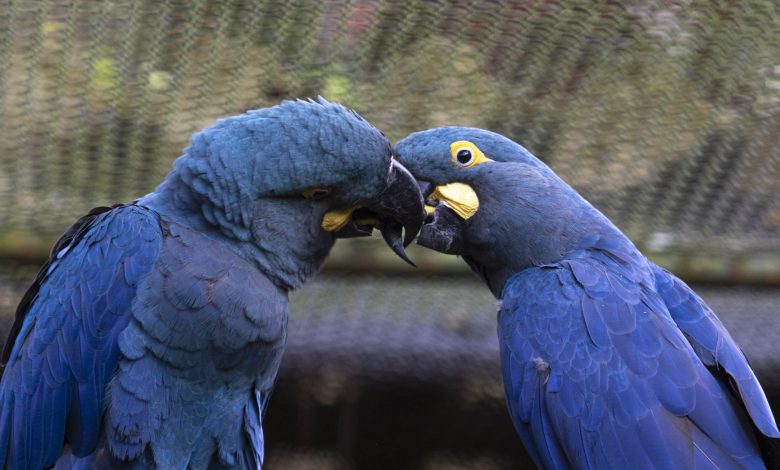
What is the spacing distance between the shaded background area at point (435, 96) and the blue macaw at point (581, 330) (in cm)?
38

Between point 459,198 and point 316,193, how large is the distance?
1.42ft

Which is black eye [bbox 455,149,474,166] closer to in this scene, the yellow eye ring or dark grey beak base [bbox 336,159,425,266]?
the yellow eye ring

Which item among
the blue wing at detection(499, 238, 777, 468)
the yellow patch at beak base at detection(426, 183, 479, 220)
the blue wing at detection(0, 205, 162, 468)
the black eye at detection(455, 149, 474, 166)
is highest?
the black eye at detection(455, 149, 474, 166)

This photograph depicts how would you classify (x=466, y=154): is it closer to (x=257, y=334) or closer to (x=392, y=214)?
(x=392, y=214)

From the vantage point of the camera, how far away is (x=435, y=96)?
3.13 metres

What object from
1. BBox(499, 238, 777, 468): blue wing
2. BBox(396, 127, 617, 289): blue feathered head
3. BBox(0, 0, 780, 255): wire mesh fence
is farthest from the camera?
BBox(0, 0, 780, 255): wire mesh fence

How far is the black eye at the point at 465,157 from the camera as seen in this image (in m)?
2.77

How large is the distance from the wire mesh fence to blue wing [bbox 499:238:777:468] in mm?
680

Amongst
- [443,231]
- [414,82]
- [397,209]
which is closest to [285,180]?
[397,209]

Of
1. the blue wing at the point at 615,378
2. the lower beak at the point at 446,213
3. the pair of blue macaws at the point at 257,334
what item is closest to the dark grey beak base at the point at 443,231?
the lower beak at the point at 446,213

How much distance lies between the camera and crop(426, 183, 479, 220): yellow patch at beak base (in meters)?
2.76

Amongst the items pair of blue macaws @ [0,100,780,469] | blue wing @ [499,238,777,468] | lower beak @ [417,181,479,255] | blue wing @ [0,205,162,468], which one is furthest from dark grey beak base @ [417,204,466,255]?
blue wing @ [0,205,162,468]

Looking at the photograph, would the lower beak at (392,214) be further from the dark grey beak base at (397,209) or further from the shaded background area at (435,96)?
the shaded background area at (435,96)

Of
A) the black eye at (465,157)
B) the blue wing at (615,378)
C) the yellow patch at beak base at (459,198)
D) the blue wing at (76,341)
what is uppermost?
the black eye at (465,157)
